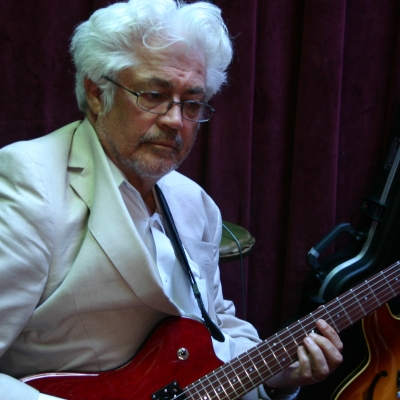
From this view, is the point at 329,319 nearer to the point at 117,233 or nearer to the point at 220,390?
the point at 220,390

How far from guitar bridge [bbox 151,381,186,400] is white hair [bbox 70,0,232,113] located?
0.60 meters

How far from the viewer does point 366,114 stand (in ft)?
6.40

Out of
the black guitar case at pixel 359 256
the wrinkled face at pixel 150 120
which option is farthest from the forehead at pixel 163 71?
the black guitar case at pixel 359 256

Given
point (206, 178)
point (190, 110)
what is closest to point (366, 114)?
point (206, 178)

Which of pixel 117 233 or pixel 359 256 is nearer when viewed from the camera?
pixel 117 233

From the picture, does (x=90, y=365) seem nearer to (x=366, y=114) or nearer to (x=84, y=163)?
(x=84, y=163)

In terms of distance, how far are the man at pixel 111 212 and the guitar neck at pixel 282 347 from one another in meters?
0.04

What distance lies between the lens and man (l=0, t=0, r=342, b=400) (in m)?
0.92

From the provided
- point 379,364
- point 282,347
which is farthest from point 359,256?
point 282,347

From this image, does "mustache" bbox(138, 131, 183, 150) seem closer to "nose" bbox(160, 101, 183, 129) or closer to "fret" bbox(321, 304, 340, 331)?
"nose" bbox(160, 101, 183, 129)

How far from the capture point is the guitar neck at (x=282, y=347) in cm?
105

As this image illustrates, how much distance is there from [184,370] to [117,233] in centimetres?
33

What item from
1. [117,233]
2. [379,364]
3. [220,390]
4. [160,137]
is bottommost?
[379,364]

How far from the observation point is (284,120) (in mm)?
1921
